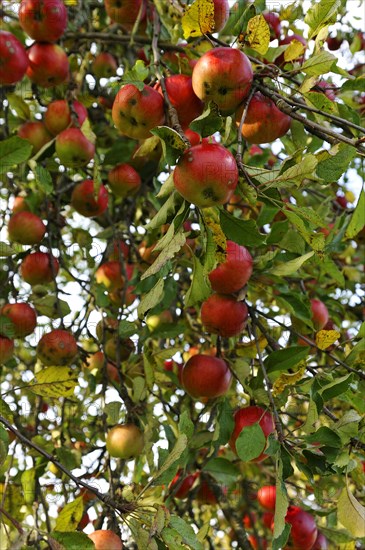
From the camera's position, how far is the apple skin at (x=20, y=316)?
6.07ft

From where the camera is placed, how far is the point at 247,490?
103 inches

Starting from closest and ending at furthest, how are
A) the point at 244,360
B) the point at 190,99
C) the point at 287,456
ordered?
1. the point at 287,456
2. the point at 190,99
3. the point at 244,360

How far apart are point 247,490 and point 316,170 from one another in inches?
74.6

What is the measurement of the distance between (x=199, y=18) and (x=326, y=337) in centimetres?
76

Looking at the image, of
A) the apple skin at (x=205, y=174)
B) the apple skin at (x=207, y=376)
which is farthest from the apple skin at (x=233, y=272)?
the apple skin at (x=205, y=174)

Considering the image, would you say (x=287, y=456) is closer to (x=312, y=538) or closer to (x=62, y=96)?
(x=312, y=538)

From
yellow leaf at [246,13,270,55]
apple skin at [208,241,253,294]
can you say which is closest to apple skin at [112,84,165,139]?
yellow leaf at [246,13,270,55]

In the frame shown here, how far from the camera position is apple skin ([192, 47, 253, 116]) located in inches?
49.1

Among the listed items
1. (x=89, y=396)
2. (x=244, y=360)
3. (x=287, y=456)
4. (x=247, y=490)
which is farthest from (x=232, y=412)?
(x=247, y=490)

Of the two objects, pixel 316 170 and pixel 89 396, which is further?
pixel 89 396

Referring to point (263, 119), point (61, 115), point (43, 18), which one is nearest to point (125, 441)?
point (263, 119)

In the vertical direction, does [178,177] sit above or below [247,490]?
above

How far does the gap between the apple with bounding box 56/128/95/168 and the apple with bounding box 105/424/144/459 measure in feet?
2.62

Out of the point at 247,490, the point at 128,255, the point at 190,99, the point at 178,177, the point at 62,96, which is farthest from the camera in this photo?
the point at 247,490
